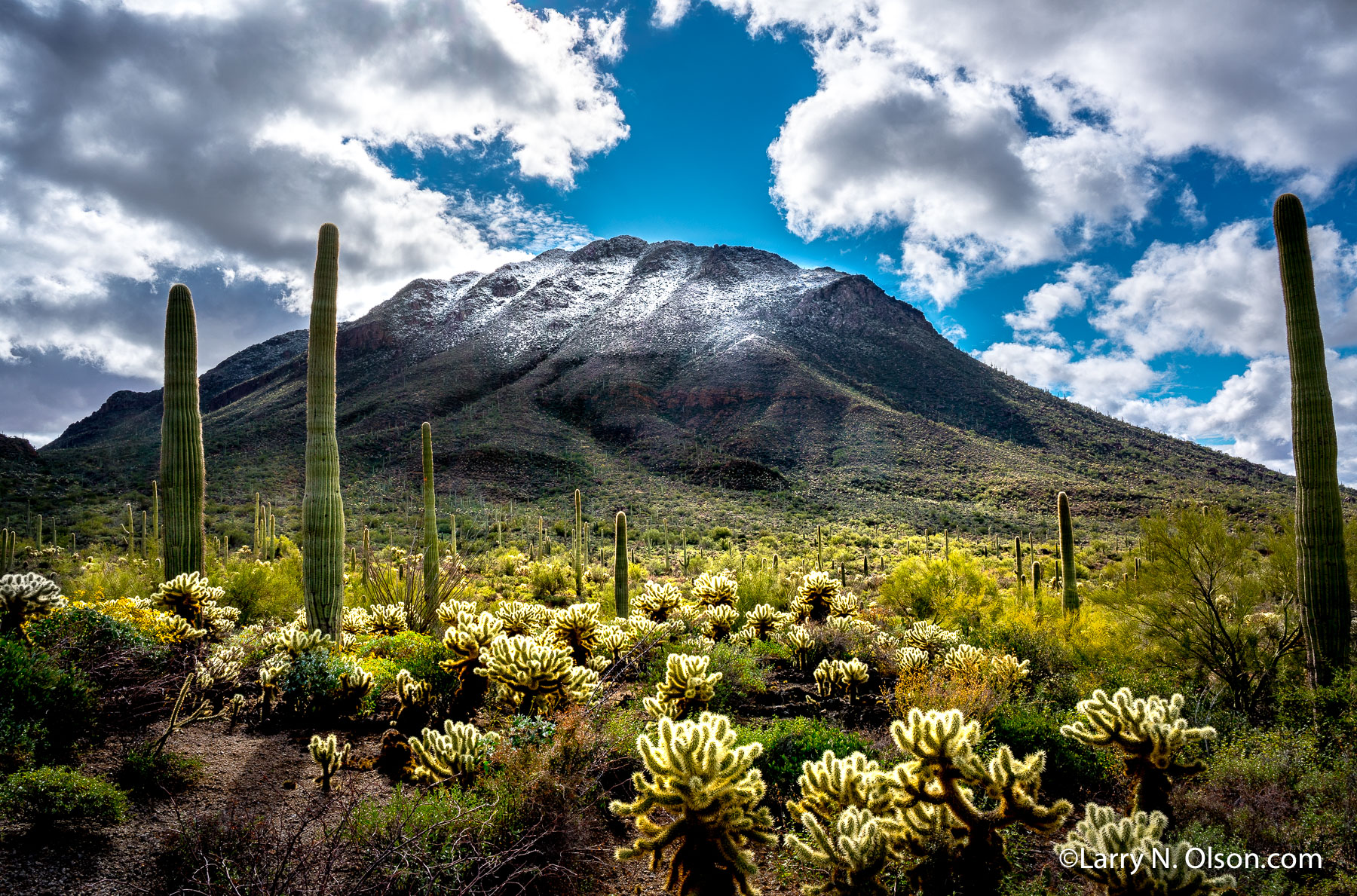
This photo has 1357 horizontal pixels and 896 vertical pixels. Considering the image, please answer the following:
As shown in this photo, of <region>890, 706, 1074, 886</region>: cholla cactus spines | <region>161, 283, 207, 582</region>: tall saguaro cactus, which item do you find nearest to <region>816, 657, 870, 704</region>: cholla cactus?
<region>890, 706, 1074, 886</region>: cholla cactus spines

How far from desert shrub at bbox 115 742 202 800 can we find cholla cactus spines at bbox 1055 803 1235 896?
5580mm

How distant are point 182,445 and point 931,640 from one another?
11.4 metres

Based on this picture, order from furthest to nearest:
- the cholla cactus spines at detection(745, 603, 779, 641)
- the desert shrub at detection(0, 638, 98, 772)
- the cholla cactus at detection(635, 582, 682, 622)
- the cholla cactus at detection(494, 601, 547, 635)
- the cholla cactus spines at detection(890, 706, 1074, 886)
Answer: the cholla cactus at detection(635, 582, 682, 622) < the cholla cactus spines at detection(745, 603, 779, 641) < the cholla cactus at detection(494, 601, 547, 635) < the desert shrub at detection(0, 638, 98, 772) < the cholla cactus spines at detection(890, 706, 1074, 886)

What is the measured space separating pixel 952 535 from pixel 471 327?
5943 cm

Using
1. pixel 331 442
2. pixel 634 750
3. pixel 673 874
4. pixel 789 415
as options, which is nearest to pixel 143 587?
pixel 331 442

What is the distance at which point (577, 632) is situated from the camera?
7176 mm

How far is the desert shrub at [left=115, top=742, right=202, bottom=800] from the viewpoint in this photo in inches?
164

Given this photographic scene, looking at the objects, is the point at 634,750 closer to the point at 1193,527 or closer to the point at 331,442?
the point at 331,442

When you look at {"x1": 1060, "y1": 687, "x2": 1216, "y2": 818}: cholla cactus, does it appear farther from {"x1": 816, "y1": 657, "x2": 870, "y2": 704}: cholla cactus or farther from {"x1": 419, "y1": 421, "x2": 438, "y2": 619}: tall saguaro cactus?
{"x1": 419, "y1": 421, "x2": 438, "y2": 619}: tall saguaro cactus

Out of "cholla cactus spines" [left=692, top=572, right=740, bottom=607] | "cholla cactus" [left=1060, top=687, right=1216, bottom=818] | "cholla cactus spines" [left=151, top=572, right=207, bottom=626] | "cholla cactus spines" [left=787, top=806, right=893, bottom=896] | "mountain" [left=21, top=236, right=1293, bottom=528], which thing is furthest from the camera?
"mountain" [left=21, top=236, right=1293, bottom=528]

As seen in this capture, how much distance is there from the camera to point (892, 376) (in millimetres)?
57781

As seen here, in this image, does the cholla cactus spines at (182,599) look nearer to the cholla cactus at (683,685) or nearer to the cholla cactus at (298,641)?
the cholla cactus at (298,641)

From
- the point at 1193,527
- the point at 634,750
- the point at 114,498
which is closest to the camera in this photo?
the point at 634,750

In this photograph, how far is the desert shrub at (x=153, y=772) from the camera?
417cm
